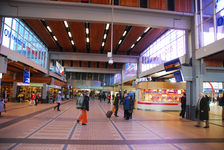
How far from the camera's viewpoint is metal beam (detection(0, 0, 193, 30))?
32.9 ft

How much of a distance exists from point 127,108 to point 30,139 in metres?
5.79

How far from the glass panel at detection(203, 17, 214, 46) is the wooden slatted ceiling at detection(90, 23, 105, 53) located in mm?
7416

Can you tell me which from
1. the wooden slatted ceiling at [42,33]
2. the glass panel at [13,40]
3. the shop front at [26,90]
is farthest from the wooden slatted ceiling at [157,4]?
the shop front at [26,90]

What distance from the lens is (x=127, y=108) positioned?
9969mm

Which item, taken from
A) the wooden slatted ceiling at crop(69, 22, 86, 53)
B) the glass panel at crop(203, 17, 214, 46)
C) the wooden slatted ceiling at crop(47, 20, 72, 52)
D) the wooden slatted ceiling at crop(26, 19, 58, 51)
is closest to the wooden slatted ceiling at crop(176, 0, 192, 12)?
the glass panel at crop(203, 17, 214, 46)

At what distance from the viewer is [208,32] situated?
9.88 m

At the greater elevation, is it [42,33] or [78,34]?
[42,33]

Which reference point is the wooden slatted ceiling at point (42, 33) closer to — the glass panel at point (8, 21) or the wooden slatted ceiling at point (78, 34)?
the glass panel at point (8, 21)

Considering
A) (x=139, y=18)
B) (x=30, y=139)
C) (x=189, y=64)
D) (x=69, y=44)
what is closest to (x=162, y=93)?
(x=189, y=64)

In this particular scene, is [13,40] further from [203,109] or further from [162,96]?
[162,96]

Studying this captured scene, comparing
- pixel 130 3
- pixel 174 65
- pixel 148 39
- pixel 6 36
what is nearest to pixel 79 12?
pixel 130 3

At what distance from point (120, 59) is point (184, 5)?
42.7ft

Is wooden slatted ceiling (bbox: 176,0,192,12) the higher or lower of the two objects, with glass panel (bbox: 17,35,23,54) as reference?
higher

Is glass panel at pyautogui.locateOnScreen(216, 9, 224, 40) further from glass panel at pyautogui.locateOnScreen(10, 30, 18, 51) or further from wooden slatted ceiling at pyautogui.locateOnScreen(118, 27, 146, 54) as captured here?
glass panel at pyautogui.locateOnScreen(10, 30, 18, 51)
